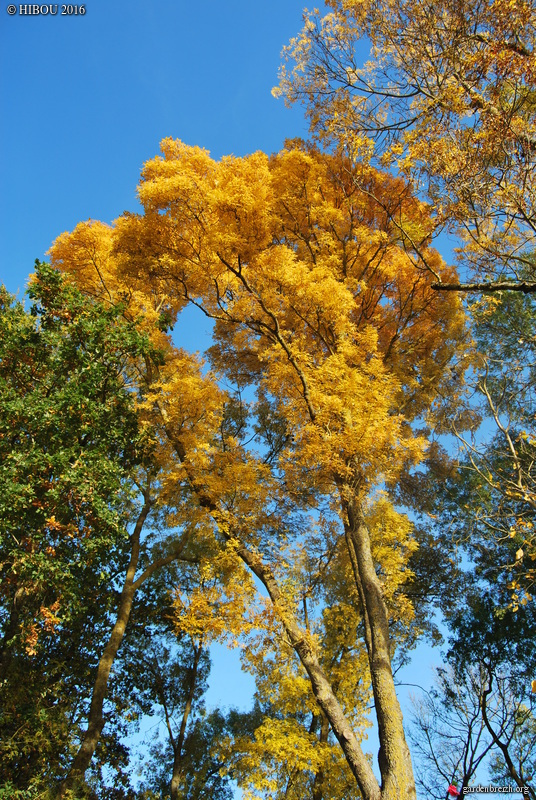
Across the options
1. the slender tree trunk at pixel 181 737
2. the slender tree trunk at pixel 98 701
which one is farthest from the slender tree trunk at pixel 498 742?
the slender tree trunk at pixel 98 701

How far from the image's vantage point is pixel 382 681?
685 centimetres

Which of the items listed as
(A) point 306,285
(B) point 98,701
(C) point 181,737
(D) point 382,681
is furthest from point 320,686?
(C) point 181,737

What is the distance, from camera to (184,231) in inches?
376

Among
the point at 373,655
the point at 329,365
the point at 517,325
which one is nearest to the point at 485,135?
the point at 329,365

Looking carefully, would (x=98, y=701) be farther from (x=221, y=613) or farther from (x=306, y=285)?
(x=306, y=285)

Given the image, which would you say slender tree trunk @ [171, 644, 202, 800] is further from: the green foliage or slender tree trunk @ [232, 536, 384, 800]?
slender tree trunk @ [232, 536, 384, 800]

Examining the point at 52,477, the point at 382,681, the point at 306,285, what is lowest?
the point at 382,681

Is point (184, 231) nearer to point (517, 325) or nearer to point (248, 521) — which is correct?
point (248, 521)

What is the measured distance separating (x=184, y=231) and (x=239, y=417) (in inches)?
195

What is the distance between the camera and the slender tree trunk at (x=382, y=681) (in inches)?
241

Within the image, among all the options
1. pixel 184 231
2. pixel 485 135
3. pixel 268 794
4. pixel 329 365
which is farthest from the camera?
pixel 184 231

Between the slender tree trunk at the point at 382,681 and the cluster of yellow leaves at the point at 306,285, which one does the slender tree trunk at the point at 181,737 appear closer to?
the slender tree trunk at the point at 382,681

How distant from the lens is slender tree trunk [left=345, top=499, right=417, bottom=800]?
6117mm

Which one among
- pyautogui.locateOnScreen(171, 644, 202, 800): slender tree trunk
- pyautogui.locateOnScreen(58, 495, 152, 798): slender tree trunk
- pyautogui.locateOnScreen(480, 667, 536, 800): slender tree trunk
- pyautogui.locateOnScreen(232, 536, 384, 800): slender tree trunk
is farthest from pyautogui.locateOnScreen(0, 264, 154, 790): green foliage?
pyautogui.locateOnScreen(480, 667, 536, 800): slender tree trunk
